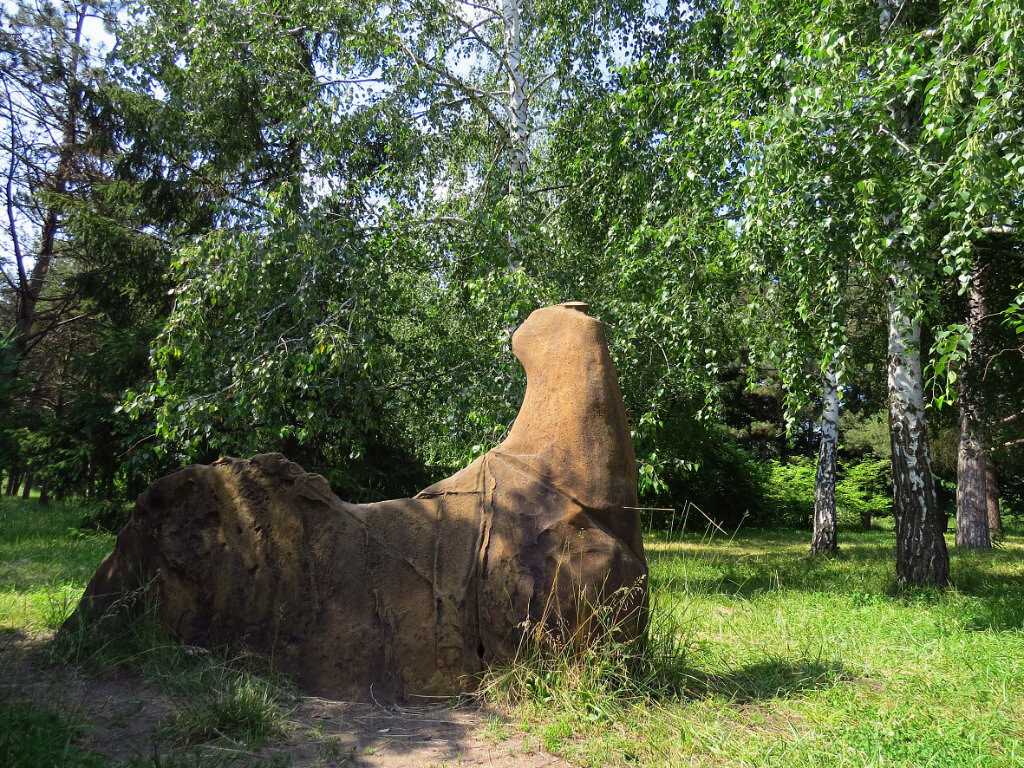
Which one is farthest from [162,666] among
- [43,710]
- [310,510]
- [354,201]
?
[354,201]

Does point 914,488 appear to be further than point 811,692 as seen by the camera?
Yes

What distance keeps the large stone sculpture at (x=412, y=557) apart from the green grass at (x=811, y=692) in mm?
426

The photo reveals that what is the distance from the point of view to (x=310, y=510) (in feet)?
15.3

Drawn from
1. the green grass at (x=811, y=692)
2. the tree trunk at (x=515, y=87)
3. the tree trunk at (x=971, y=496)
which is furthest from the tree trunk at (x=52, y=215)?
the tree trunk at (x=971, y=496)

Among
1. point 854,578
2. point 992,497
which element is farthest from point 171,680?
point 992,497

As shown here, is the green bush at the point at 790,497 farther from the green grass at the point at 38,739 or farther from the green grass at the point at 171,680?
the green grass at the point at 38,739

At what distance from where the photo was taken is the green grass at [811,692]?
11.8 ft

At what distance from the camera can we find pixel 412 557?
4.55 meters

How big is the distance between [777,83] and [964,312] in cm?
601

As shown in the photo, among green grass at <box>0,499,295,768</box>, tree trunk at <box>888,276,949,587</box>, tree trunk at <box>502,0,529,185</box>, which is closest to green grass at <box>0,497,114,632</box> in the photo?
green grass at <box>0,499,295,768</box>

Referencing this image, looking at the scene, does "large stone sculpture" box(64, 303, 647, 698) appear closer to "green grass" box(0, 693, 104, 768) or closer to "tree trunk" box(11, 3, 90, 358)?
"green grass" box(0, 693, 104, 768)

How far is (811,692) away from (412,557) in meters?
2.62

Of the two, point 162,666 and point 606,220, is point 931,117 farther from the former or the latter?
point 162,666

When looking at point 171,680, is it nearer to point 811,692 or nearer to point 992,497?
point 811,692
